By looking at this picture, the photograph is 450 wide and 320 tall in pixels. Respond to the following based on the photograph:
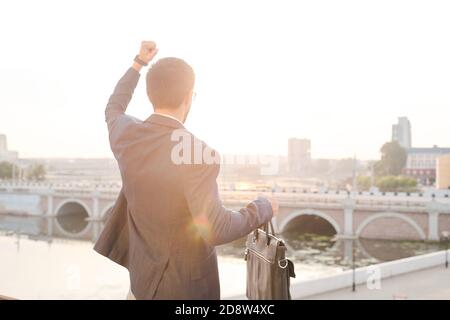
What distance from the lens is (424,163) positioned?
232ft

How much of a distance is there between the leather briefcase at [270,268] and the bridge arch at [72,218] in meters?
31.4

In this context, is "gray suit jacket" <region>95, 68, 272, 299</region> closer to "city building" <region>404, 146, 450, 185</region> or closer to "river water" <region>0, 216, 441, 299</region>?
"river water" <region>0, 216, 441, 299</region>

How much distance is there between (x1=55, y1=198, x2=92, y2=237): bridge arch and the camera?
3310cm

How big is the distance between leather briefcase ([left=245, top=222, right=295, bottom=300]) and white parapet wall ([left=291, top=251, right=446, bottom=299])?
597cm

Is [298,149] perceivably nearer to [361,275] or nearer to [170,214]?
[361,275]

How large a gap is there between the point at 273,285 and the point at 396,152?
5474cm

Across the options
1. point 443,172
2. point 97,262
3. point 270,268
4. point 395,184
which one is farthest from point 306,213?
point 270,268

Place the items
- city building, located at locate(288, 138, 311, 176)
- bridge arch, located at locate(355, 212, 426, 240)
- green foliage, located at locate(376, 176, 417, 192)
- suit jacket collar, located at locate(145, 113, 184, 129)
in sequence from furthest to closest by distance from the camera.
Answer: green foliage, located at locate(376, 176, 417, 192), bridge arch, located at locate(355, 212, 426, 240), city building, located at locate(288, 138, 311, 176), suit jacket collar, located at locate(145, 113, 184, 129)

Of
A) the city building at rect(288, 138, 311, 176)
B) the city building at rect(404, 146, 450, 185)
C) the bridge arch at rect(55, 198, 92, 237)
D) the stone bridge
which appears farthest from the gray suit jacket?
the city building at rect(404, 146, 450, 185)

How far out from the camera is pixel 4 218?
38125 mm

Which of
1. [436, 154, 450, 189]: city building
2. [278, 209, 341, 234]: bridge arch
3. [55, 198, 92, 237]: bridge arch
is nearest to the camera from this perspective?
[278, 209, 341, 234]: bridge arch

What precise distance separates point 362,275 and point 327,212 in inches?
817
